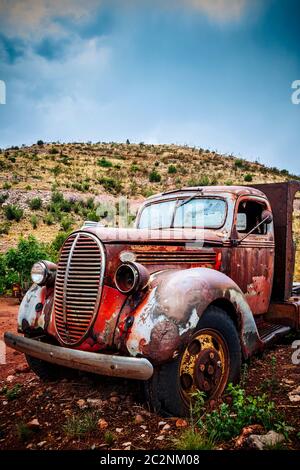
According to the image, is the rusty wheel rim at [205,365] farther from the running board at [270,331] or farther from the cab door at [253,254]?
the cab door at [253,254]

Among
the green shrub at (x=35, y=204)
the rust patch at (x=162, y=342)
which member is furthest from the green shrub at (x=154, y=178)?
the rust patch at (x=162, y=342)

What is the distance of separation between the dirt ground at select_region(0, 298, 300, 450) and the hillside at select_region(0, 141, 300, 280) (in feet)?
22.8

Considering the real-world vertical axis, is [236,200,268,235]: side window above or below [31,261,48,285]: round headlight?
above

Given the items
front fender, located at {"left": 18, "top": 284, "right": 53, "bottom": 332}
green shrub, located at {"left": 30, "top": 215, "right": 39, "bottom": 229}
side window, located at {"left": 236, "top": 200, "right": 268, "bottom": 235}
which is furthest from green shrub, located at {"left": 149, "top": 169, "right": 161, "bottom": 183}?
front fender, located at {"left": 18, "top": 284, "right": 53, "bottom": 332}

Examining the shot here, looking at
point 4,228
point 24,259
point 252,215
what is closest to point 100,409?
point 252,215

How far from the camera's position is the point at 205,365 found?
2967mm

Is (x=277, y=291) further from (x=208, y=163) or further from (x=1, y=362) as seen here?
(x=208, y=163)

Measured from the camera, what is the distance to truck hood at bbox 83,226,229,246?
3025 millimetres

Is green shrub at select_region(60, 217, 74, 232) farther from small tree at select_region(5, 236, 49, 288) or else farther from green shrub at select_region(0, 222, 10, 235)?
small tree at select_region(5, 236, 49, 288)

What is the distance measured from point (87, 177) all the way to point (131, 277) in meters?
25.1

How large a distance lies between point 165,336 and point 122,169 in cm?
2982

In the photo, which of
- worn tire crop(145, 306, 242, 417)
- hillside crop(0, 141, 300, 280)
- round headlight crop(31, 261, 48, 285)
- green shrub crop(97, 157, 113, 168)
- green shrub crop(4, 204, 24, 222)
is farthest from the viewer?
green shrub crop(97, 157, 113, 168)

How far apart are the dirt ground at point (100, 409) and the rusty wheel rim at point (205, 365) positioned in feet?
1.03

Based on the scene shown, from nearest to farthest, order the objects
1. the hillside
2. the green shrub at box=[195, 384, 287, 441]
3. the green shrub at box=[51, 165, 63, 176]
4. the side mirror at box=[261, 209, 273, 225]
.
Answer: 1. the green shrub at box=[195, 384, 287, 441]
2. the side mirror at box=[261, 209, 273, 225]
3. the hillside
4. the green shrub at box=[51, 165, 63, 176]
